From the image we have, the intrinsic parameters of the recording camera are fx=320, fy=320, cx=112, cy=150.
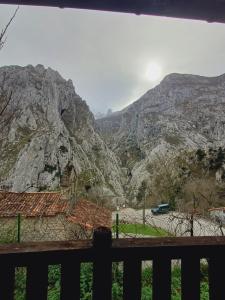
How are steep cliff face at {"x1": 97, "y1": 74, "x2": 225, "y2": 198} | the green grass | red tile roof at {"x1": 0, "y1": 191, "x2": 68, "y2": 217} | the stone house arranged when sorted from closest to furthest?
the green grass, the stone house, red tile roof at {"x1": 0, "y1": 191, "x2": 68, "y2": 217}, steep cliff face at {"x1": 97, "y1": 74, "x2": 225, "y2": 198}

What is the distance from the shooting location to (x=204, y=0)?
1786mm

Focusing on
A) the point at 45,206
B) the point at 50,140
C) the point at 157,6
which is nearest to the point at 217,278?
the point at 157,6

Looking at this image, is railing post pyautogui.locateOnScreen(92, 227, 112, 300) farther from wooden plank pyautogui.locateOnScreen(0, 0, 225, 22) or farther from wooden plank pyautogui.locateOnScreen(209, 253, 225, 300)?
wooden plank pyautogui.locateOnScreen(0, 0, 225, 22)

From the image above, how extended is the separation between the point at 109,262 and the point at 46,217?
1529 centimetres

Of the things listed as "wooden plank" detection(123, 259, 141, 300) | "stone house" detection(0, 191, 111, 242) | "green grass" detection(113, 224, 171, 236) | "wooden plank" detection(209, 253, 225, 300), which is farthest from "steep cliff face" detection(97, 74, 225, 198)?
"wooden plank" detection(123, 259, 141, 300)

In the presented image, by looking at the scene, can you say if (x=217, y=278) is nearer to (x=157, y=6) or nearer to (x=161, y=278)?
(x=161, y=278)

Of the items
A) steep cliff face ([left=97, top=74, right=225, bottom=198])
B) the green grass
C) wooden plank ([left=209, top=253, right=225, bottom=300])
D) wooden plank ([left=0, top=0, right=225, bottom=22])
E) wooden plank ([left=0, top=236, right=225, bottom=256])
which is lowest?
the green grass

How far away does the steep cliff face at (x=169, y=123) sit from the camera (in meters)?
96.1

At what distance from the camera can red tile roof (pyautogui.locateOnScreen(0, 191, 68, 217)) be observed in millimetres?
17131

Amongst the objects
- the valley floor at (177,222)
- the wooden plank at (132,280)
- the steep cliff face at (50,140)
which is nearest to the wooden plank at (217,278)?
the wooden plank at (132,280)

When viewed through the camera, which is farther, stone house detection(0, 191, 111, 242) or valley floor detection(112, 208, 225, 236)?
stone house detection(0, 191, 111, 242)

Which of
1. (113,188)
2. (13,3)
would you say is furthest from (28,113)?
(13,3)

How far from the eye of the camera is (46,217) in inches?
639

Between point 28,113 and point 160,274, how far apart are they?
80.9m
